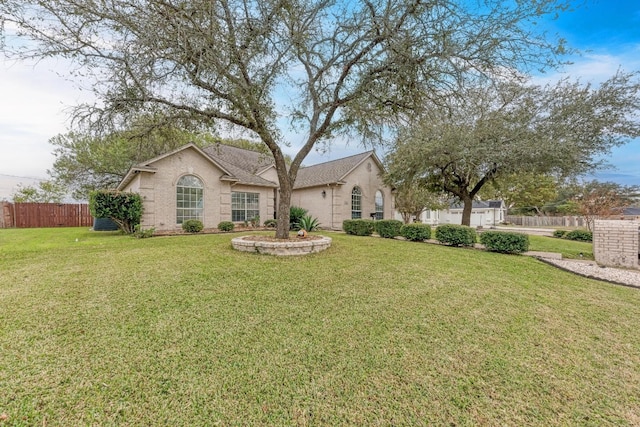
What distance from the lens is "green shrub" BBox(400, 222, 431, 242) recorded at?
1058 cm

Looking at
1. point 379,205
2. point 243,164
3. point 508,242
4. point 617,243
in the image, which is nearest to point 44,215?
point 243,164

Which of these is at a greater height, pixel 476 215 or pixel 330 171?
pixel 330 171

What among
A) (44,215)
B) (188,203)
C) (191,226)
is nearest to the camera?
(191,226)

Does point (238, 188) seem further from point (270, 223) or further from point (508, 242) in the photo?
point (508, 242)

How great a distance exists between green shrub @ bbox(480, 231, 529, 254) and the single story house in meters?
9.09

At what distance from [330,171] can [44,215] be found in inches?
809

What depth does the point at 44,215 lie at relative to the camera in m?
18.2

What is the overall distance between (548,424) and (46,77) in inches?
422

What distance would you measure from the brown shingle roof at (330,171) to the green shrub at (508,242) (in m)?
9.26

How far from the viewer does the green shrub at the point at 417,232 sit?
34.7ft

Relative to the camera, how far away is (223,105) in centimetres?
754

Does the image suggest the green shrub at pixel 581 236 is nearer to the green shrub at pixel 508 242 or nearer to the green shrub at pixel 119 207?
the green shrub at pixel 508 242

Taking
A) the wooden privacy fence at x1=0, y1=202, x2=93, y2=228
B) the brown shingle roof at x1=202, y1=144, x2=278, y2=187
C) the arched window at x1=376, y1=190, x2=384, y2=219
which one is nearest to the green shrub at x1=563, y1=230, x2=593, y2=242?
the arched window at x1=376, y1=190, x2=384, y2=219

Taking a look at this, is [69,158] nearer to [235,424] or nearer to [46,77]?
[46,77]
